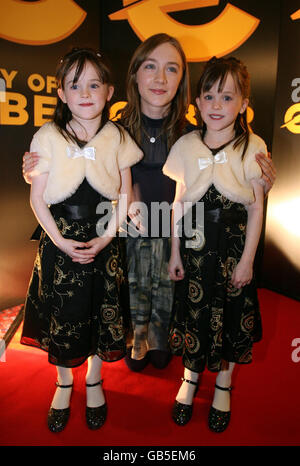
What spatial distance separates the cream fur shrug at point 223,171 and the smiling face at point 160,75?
272 mm

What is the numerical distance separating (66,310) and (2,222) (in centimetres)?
134

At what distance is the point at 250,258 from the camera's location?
1472 mm

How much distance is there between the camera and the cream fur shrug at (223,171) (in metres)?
1.42

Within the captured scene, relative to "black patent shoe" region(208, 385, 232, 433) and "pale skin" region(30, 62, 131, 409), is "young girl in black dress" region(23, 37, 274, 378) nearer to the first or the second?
"pale skin" region(30, 62, 131, 409)

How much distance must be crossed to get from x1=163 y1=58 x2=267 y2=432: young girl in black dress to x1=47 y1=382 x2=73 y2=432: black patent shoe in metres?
0.45

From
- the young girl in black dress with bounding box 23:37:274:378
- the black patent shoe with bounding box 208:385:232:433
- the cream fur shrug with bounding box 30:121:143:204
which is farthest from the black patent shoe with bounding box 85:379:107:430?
the cream fur shrug with bounding box 30:121:143:204

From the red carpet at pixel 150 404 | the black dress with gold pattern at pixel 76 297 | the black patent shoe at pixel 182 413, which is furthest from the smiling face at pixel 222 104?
the red carpet at pixel 150 404

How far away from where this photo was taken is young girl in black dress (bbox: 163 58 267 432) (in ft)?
4.66

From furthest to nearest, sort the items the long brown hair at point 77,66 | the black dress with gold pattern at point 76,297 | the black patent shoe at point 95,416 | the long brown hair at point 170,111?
the long brown hair at point 170,111
the black patent shoe at point 95,416
the black dress with gold pattern at point 76,297
the long brown hair at point 77,66

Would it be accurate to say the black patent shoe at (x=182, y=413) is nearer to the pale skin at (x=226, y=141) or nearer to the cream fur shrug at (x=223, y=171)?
the pale skin at (x=226, y=141)

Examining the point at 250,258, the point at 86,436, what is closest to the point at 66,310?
the point at 86,436

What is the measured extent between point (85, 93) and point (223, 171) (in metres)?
0.56

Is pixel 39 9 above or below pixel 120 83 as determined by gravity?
above

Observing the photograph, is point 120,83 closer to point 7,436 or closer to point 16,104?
point 16,104
